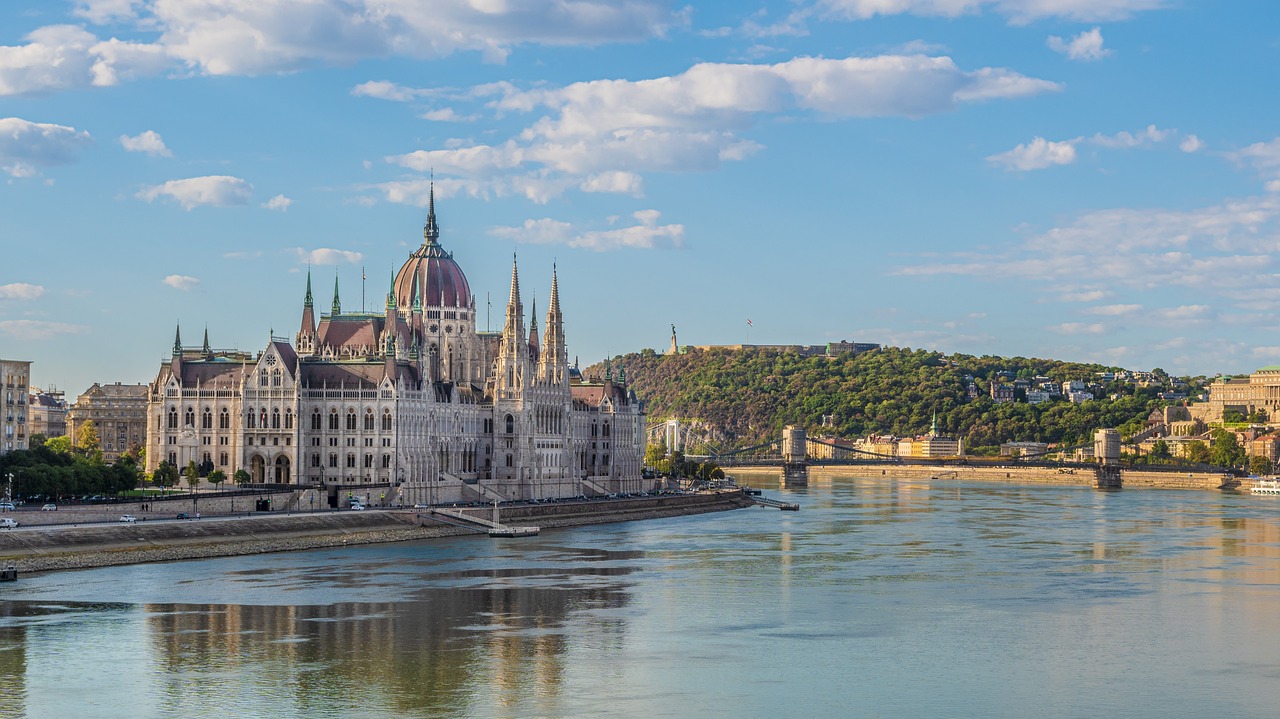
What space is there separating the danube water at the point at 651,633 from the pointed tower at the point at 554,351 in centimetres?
3936

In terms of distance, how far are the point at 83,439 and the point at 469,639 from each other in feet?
257

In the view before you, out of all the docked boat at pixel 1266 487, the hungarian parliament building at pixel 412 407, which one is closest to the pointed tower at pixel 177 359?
the hungarian parliament building at pixel 412 407

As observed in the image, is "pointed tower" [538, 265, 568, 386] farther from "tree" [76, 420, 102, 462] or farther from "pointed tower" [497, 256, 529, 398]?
"tree" [76, 420, 102, 462]

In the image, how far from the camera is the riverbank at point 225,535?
74125 millimetres

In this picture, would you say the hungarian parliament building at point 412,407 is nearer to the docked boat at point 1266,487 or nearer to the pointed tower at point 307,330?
the pointed tower at point 307,330

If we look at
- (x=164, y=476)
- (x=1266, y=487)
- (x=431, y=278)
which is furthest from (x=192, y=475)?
(x=1266, y=487)

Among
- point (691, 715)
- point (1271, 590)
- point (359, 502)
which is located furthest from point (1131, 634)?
point (359, 502)

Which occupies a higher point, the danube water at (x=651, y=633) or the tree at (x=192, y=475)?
the tree at (x=192, y=475)

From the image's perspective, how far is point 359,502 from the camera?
104 m

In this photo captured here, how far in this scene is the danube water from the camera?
1970 inches

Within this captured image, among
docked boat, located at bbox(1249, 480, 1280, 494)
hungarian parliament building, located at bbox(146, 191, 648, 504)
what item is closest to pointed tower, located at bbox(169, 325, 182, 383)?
hungarian parliament building, located at bbox(146, 191, 648, 504)

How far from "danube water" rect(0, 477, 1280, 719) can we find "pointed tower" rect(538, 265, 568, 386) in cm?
3936

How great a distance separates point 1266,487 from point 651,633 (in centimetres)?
13607

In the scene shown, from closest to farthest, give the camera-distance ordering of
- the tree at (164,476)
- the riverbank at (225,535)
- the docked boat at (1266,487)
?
the riverbank at (225,535) → the tree at (164,476) → the docked boat at (1266,487)
